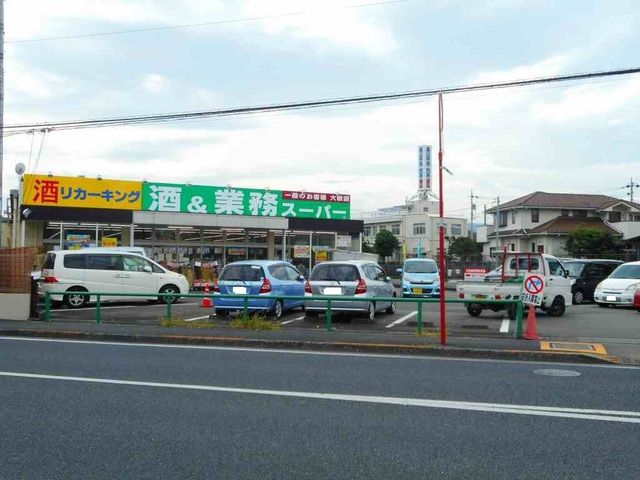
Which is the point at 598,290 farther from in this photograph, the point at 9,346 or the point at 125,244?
the point at 125,244

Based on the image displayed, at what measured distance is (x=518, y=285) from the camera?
15375mm

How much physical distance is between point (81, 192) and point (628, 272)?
72.8 feet

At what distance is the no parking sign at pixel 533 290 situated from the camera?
11.9 m

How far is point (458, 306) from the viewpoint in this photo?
784 inches

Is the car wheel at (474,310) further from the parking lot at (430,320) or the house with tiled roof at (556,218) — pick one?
the house with tiled roof at (556,218)

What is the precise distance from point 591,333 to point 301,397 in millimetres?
8851

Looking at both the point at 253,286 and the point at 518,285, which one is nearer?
the point at 253,286

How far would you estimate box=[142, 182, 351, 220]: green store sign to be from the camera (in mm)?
28594

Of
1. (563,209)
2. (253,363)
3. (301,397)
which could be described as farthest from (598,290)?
(563,209)

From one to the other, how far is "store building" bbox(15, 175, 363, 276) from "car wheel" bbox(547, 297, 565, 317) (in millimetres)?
15131

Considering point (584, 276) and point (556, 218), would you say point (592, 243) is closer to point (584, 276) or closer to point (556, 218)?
point (556, 218)

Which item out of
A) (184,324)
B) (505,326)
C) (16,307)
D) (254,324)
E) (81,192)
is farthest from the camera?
(81,192)

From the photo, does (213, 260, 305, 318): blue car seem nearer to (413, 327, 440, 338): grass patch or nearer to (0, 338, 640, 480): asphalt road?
(413, 327, 440, 338): grass patch

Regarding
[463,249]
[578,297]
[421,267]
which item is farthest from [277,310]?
[463,249]
